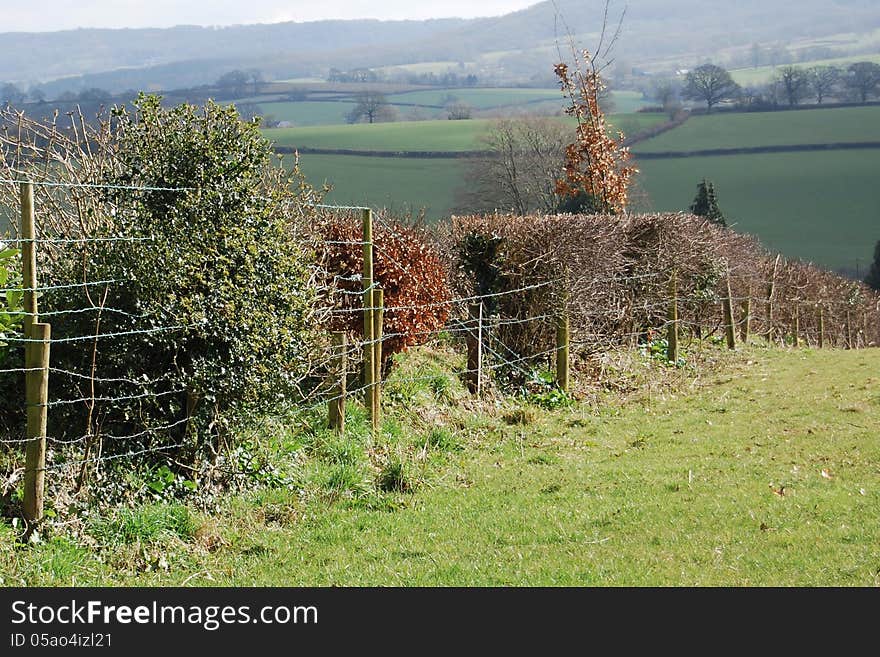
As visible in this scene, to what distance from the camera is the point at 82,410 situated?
7.36m

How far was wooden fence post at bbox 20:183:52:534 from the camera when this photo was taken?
646cm

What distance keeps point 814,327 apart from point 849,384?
20349 mm

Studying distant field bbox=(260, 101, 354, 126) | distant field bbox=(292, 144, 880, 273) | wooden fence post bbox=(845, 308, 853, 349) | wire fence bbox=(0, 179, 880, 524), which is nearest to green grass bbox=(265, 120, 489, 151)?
distant field bbox=(292, 144, 880, 273)

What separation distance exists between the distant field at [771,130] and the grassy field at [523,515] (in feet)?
256

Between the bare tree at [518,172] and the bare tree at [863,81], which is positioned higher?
the bare tree at [863,81]

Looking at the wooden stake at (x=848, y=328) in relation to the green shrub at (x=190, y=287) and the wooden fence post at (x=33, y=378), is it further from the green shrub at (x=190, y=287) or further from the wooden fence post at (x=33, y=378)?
the wooden fence post at (x=33, y=378)

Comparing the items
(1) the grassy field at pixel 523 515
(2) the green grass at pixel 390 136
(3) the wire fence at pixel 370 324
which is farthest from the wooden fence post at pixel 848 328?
(2) the green grass at pixel 390 136

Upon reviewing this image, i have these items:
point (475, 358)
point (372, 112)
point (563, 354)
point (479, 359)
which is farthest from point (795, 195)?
point (479, 359)

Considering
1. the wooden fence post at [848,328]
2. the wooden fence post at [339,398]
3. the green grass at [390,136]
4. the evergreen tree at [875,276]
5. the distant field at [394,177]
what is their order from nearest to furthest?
the wooden fence post at [339,398] → the wooden fence post at [848,328] → the evergreen tree at [875,276] → the distant field at [394,177] → the green grass at [390,136]

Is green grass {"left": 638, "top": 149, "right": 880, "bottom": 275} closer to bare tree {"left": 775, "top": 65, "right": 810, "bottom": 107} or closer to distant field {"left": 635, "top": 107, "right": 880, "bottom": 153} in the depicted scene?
distant field {"left": 635, "top": 107, "right": 880, "bottom": 153}

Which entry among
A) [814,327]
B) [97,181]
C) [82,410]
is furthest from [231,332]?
[814,327]

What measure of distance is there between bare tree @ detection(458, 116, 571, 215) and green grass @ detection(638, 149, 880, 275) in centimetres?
1244

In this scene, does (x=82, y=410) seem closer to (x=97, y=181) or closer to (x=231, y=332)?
(x=231, y=332)

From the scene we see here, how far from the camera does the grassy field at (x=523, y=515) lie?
613 centimetres
